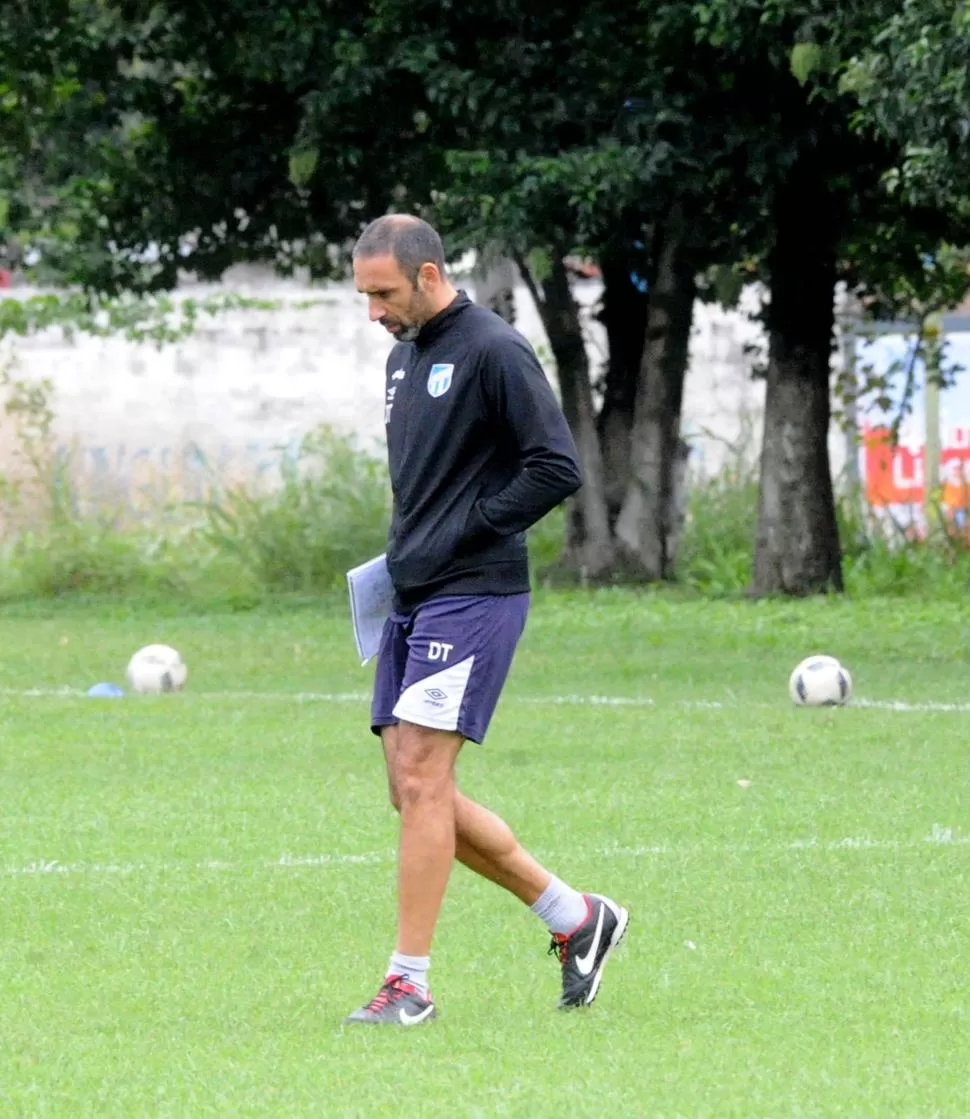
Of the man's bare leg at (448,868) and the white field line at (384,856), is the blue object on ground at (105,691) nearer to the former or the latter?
the white field line at (384,856)

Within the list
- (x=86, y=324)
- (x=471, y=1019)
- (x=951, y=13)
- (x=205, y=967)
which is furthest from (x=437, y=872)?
(x=86, y=324)

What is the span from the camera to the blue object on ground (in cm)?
1484

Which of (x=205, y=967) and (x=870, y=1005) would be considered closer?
(x=870, y=1005)

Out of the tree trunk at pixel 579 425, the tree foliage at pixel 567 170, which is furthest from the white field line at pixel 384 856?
the tree trunk at pixel 579 425

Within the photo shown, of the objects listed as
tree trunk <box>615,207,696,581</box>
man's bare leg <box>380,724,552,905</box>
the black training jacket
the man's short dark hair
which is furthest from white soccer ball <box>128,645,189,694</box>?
the man's short dark hair

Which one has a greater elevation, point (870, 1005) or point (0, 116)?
point (0, 116)

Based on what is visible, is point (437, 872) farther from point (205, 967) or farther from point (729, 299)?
point (729, 299)

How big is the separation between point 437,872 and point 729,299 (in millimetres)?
16868

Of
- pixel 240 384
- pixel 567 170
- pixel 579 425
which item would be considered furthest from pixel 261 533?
pixel 567 170

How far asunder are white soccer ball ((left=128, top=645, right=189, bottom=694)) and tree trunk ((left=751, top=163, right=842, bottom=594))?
815cm

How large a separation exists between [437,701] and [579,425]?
57.9 ft

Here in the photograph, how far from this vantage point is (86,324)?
89.7 ft

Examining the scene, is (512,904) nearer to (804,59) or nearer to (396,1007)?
(396,1007)

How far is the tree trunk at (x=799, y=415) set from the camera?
844 inches
